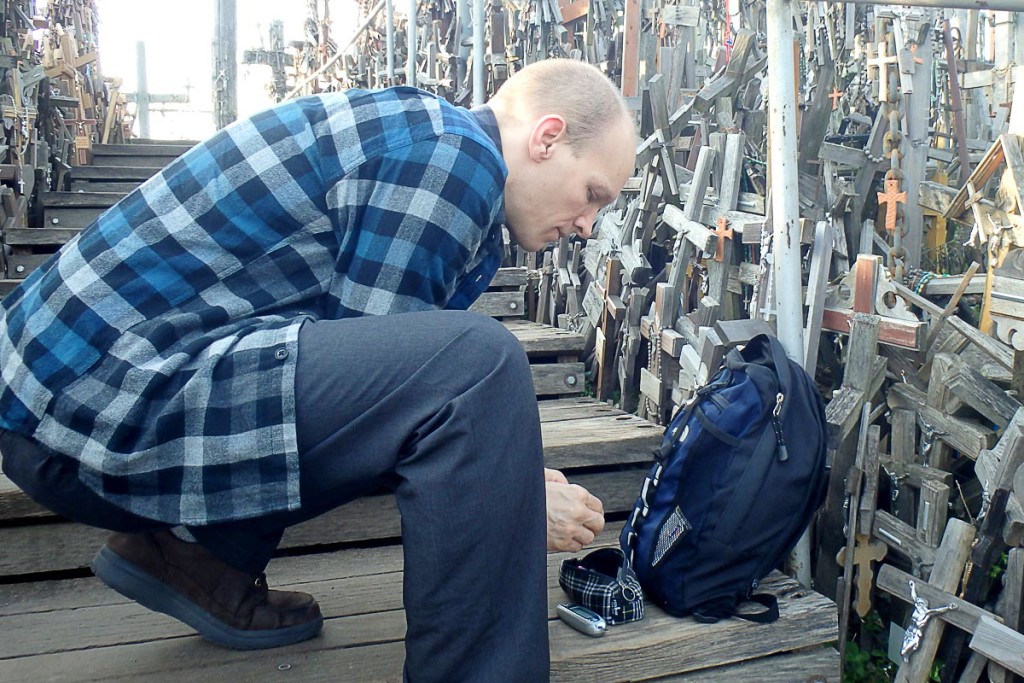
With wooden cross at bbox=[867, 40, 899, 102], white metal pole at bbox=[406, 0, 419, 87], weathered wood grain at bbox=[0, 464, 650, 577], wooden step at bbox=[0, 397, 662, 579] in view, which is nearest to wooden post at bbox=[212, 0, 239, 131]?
white metal pole at bbox=[406, 0, 419, 87]

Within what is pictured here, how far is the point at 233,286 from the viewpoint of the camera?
4.42 ft

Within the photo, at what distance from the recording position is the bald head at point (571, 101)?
61.2 inches

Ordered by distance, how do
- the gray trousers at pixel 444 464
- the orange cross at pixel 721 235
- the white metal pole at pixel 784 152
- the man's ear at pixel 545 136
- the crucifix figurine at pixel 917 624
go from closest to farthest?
the gray trousers at pixel 444 464 < the man's ear at pixel 545 136 < the white metal pole at pixel 784 152 < the crucifix figurine at pixel 917 624 < the orange cross at pixel 721 235

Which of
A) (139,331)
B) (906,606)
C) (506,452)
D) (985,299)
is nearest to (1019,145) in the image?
(985,299)

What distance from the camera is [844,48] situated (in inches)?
205

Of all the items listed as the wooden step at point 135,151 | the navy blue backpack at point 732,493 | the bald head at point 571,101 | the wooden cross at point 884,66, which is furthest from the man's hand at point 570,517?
the wooden step at point 135,151

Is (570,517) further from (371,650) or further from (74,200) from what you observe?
(74,200)

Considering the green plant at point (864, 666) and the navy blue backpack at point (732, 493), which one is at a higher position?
the navy blue backpack at point (732, 493)

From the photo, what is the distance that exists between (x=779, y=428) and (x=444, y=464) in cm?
99

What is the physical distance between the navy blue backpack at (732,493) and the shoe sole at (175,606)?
798 millimetres

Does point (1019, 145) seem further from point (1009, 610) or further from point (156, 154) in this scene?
point (156, 154)

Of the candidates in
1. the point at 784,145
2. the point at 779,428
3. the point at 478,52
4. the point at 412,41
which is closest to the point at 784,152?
the point at 784,145

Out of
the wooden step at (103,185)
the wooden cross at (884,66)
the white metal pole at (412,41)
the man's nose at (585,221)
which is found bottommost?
the man's nose at (585,221)

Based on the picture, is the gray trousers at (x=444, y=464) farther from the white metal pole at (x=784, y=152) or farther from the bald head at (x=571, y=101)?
the white metal pole at (x=784, y=152)
